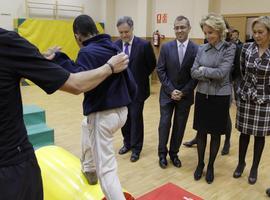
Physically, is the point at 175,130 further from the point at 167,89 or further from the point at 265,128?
the point at 265,128

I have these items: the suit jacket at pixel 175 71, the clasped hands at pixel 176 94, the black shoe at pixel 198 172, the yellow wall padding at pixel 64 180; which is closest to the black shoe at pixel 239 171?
the black shoe at pixel 198 172

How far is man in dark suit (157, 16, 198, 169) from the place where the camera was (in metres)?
2.91

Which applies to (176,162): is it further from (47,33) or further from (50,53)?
(47,33)

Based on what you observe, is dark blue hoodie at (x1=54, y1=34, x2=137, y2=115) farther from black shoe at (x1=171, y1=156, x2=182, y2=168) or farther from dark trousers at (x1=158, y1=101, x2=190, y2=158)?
black shoe at (x1=171, y1=156, x2=182, y2=168)

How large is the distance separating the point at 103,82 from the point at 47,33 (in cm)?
715

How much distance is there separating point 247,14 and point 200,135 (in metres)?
4.88

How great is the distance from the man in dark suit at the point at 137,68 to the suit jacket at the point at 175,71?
0.24 m

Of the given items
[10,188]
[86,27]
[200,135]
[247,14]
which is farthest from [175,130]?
[247,14]

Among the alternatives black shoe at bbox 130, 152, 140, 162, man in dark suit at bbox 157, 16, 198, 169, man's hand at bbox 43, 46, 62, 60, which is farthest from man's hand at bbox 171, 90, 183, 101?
man's hand at bbox 43, 46, 62, 60

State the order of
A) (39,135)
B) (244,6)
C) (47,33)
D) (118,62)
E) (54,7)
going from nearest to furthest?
(118,62)
(39,135)
(244,6)
(47,33)
(54,7)

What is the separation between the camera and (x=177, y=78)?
295 centimetres

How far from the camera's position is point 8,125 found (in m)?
1.08

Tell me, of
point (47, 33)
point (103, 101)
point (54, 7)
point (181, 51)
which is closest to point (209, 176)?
point (181, 51)

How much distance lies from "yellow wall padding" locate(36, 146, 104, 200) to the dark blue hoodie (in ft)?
1.78
